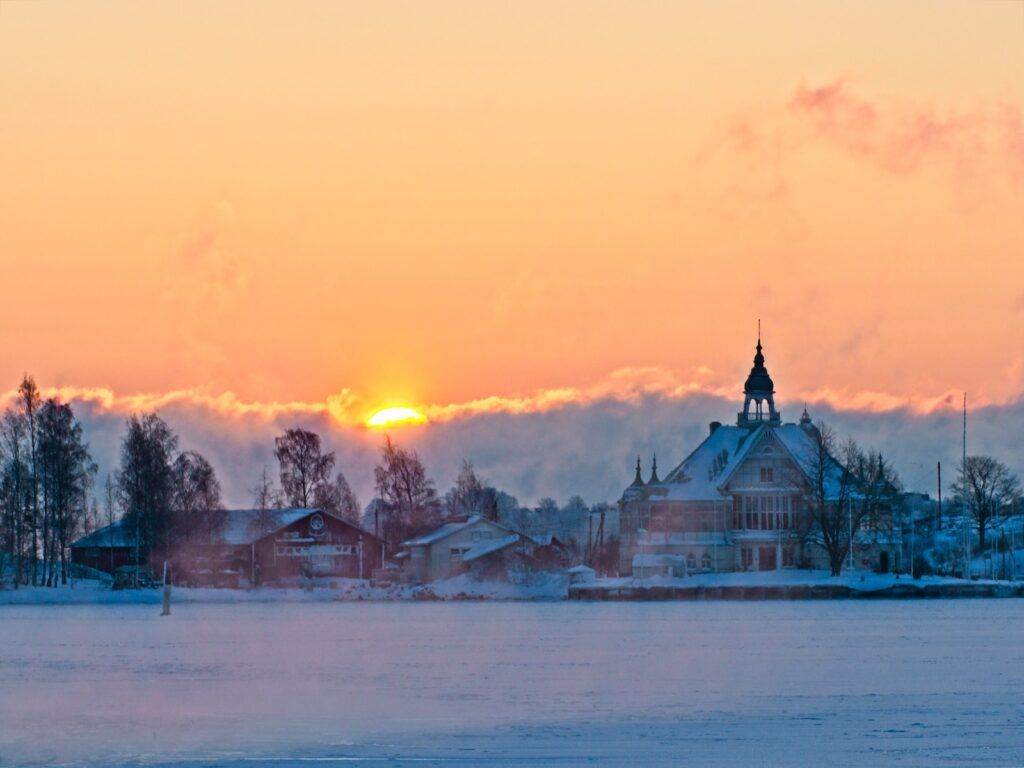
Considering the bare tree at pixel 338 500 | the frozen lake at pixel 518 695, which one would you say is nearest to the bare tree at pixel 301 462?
the bare tree at pixel 338 500

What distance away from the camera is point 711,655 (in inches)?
1745

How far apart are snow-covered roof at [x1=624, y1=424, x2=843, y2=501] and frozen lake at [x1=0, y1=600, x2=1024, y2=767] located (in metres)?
49.8

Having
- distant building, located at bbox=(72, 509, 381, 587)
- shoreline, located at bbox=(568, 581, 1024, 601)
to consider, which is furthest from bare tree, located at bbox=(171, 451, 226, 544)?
shoreline, located at bbox=(568, 581, 1024, 601)

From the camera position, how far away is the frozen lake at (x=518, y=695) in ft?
83.7

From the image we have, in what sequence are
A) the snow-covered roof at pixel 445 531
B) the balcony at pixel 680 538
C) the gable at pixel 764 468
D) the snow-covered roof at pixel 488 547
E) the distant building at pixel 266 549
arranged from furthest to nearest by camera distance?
1. the snow-covered roof at pixel 445 531
2. the balcony at pixel 680 538
3. the gable at pixel 764 468
4. the distant building at pixel 266 549
5. the snow-covered roof at pixel 488 547

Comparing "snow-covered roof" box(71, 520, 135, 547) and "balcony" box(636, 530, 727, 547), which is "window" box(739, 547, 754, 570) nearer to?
"balcony" box(636, 530, 727, 547)

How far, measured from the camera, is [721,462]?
380 ft

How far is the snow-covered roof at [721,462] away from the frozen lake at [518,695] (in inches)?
1961

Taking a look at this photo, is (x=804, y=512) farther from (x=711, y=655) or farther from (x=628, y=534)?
(x=711, y=655)

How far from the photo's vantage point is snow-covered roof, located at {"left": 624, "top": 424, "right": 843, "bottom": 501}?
111750mm

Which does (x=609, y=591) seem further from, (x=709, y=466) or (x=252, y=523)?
(x=252, y=523)

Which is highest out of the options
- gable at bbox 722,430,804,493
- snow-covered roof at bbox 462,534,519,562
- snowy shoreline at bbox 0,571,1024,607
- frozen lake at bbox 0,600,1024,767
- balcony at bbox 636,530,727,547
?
gable at bbox 722,430,804,493

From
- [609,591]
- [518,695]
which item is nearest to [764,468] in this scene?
[609,591]

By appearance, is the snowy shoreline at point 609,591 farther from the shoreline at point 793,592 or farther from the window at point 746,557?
the window at point 746,557
